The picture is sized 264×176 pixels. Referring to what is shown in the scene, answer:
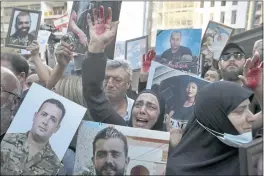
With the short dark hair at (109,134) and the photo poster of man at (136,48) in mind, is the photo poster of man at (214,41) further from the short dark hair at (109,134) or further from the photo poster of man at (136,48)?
the short dark hair at (109,134)

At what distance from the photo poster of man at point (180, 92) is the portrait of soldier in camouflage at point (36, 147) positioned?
79cm

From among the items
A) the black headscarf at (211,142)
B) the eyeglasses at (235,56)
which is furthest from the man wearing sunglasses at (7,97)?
the eyeglasses at (235,56)

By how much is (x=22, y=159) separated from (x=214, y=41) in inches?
109

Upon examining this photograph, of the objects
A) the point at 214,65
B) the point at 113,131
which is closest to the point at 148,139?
the point at 113,131

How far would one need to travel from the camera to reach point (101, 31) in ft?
6.83

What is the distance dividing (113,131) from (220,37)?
2643 millimetres

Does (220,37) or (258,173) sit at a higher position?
(220,37)

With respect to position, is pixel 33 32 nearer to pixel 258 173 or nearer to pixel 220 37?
pixel 220 37

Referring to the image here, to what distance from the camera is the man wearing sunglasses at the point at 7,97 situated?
5.55ft

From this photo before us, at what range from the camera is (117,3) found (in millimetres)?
2207

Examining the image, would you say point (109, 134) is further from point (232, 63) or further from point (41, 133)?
point (232, 63)

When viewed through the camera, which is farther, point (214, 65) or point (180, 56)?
point (214, 65)

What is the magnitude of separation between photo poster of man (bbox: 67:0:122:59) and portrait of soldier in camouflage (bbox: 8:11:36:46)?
1.12m

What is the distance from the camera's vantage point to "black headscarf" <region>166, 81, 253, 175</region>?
1.73 metres
